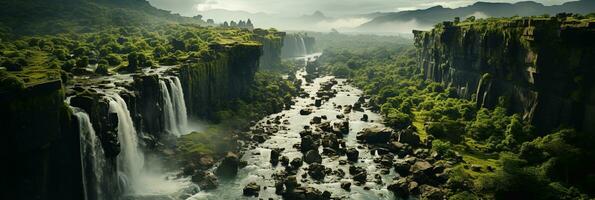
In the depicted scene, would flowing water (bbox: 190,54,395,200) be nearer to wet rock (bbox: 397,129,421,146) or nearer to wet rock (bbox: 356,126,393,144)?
wet rock (bbox: 356,126,393,144)

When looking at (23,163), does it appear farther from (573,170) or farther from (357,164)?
(573,170)

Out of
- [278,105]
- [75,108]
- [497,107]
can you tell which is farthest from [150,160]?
[497,107]

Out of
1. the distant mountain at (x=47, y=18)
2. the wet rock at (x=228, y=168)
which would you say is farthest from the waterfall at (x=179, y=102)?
the distant mountain at (x=47, y=18)

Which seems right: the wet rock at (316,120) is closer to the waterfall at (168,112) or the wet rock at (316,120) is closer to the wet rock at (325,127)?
the wet rock at (325,127)

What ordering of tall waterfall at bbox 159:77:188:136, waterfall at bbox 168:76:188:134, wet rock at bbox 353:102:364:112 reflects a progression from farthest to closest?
wet rock at bbox 353:102:364:112
waterfall at bbox 168:76:188:134
tall waterfall at bbox 159:77:188:136

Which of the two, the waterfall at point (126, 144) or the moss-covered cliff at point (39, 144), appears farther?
the waterfall at point (126, 144)

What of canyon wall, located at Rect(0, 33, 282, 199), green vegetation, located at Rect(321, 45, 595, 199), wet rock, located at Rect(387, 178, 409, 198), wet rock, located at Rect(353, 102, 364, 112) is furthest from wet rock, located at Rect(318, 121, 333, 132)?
wet rock, located at Rect(387, 178, 409, 198)
